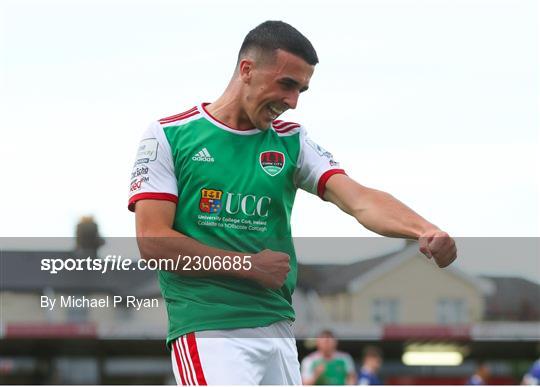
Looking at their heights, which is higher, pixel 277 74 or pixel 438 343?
pixel 438 343

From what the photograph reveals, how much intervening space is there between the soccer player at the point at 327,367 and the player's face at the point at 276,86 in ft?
39.0

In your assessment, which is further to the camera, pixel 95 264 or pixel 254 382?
pixel 95 264

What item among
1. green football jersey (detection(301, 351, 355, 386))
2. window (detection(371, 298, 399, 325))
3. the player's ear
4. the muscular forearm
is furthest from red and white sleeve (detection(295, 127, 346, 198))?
window (detection(371, 298, 399, 325))

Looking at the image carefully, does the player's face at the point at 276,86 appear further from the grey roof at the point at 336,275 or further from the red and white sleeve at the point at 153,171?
the grey roof at the point at 336,275

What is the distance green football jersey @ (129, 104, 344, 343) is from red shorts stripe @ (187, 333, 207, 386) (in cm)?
4

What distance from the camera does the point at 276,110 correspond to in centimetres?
535

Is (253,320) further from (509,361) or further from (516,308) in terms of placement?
(516,308)

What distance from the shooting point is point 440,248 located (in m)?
4.59

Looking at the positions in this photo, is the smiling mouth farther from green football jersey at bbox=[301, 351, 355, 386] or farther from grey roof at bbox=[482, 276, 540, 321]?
grey roof at bbox=[482, 276, 540, 321]

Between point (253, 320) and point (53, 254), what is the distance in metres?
6.74

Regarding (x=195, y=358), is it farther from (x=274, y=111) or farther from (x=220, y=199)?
(x=274, y=111)

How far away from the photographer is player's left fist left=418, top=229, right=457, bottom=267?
4582 millimetres

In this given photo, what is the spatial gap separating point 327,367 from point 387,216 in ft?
40.0

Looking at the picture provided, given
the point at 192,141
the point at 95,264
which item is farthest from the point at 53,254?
the point at 192,141
